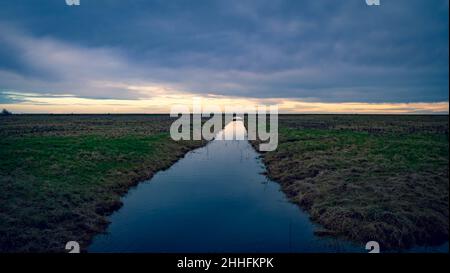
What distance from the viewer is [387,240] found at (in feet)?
39.4

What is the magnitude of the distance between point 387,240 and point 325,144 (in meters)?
21.3

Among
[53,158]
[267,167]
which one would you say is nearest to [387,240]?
[267,167]

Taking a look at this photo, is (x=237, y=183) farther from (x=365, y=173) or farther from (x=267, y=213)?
(x=365, y=173)

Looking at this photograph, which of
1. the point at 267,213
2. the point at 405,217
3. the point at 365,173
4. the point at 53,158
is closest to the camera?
the point at 405,217

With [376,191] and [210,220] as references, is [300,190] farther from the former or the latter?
[210,220]

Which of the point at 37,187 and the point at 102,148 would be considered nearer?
the point at 37,187

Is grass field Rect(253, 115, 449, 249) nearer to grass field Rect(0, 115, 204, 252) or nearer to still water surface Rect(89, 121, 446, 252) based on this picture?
still water surface Rect(89, 121, 446, 252)
